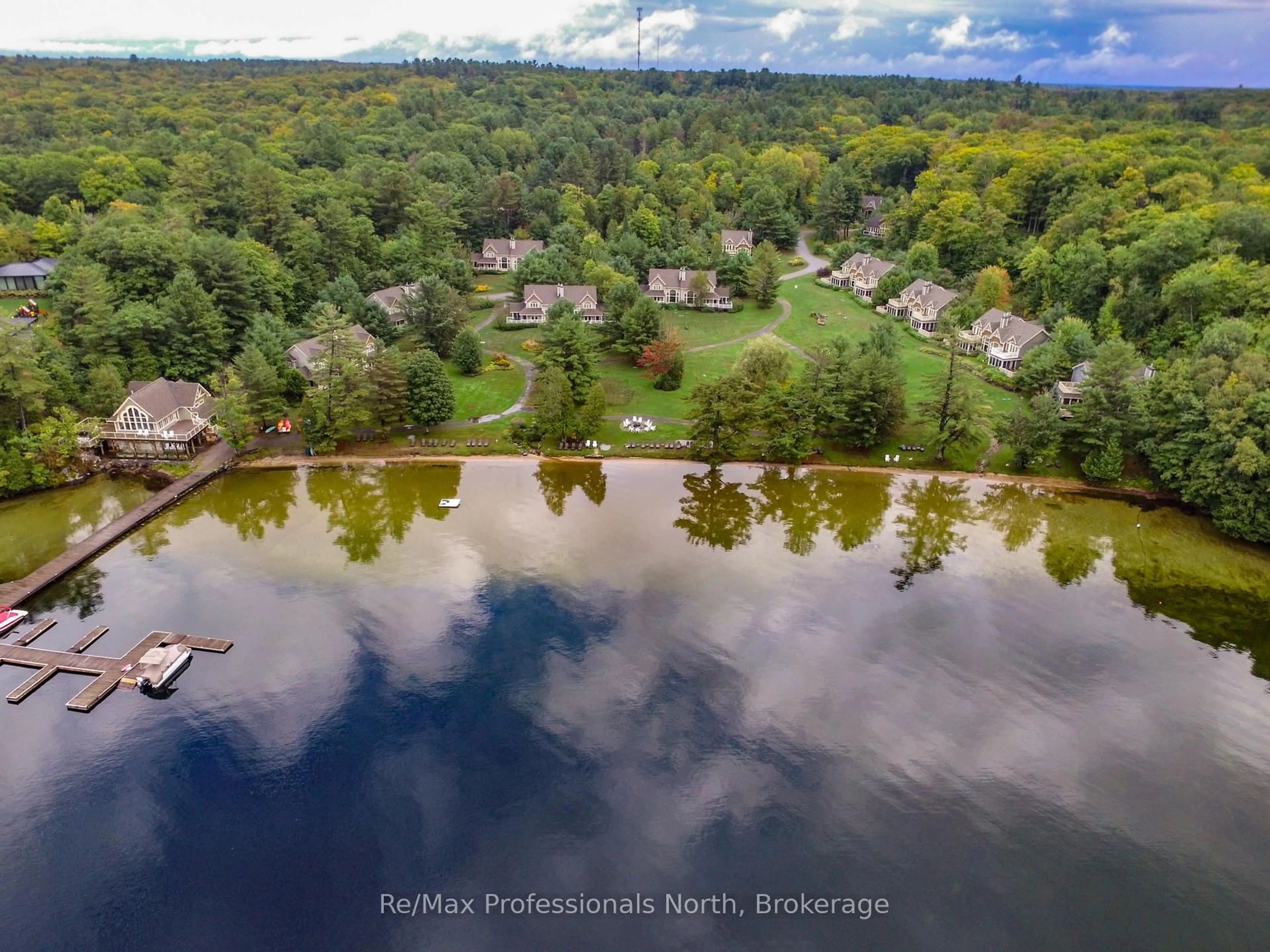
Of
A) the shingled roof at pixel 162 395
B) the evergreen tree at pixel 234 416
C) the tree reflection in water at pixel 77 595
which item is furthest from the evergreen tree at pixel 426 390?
the tree reflection in water at pixel 77 595

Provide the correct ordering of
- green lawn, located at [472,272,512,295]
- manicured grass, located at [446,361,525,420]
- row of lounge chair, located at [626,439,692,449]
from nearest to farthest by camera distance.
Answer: row of lounge chair, located at [626,439,692,449], manicured grass, located at [446,361,525,420], green lawn, located at [472,272,512,295]

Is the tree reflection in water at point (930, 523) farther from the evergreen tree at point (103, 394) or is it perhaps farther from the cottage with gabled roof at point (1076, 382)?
the evergreen tree at point (103, 394)

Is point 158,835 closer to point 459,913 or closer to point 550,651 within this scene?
point 459,913

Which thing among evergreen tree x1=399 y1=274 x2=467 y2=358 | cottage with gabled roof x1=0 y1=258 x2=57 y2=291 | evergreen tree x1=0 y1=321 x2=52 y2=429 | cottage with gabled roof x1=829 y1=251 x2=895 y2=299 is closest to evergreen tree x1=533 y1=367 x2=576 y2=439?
evergreen tree x1=399 y1=274 x2=467 y2=358

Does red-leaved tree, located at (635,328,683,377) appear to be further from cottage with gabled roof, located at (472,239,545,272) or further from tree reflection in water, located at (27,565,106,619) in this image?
tree reflection in water, located at (27,565,106,619)

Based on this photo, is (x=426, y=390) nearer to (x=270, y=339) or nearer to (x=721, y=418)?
(x=270, y=339)

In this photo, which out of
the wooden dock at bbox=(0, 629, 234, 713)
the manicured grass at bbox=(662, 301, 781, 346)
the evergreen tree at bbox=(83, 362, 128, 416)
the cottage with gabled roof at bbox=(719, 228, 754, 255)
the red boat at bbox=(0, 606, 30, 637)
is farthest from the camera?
the cottage with gabled roof at bbox=(719, 228, 754, 255)

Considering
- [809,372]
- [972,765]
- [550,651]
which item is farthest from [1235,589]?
[550,651]
